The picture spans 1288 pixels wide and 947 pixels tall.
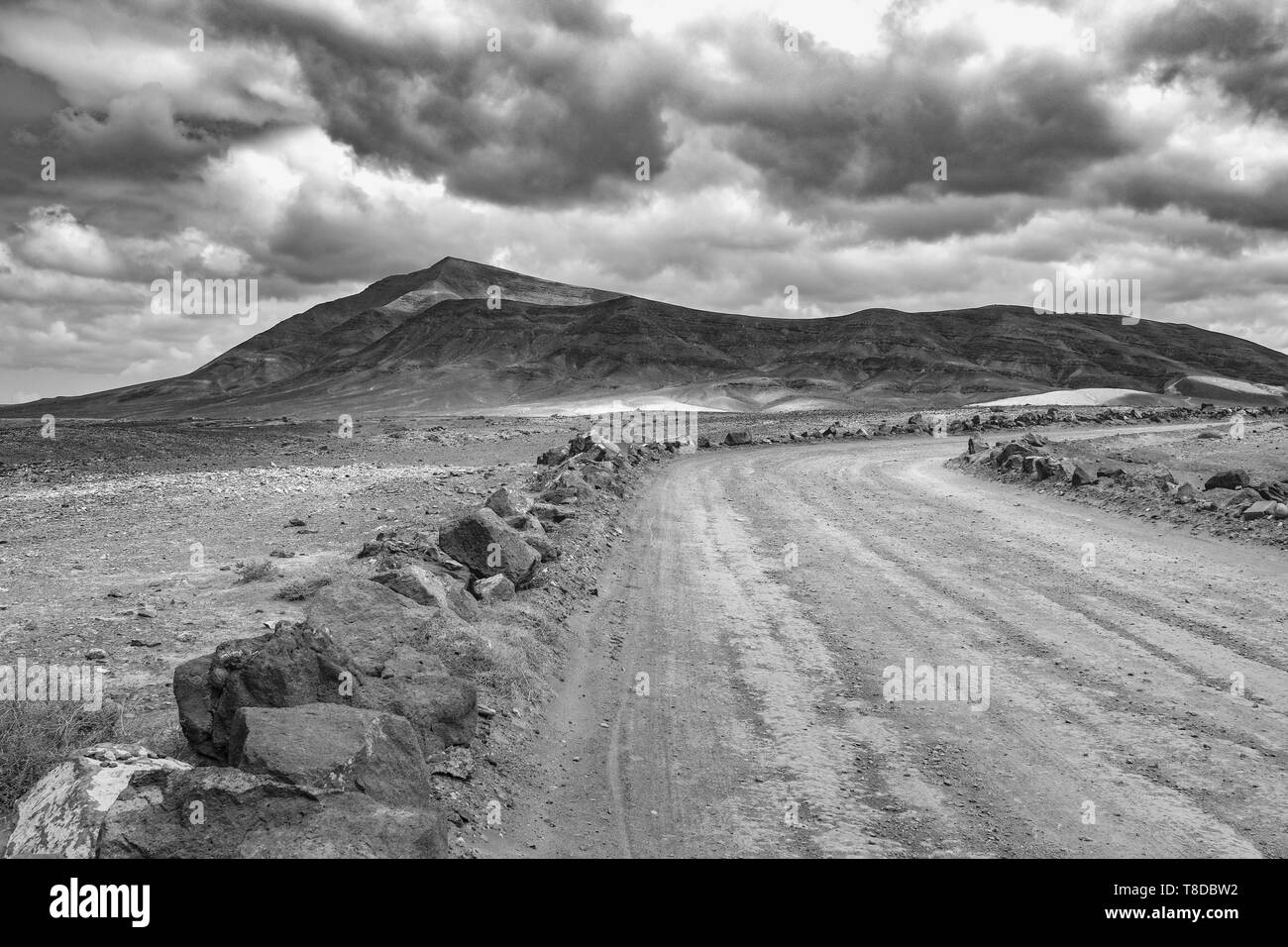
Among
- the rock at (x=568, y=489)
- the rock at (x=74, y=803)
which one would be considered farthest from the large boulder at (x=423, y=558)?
the rock at (x=568, y=489)

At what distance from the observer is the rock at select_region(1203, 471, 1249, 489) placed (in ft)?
58.1

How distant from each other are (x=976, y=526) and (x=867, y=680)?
902cm

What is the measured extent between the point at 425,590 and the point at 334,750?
385cm

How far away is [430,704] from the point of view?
20.5 ft

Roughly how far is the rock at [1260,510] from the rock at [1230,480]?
298cm

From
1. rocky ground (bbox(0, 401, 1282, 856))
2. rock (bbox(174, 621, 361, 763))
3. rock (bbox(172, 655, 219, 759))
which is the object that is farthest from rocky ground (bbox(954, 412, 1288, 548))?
rock (bbox(172, 655, 219, 759))

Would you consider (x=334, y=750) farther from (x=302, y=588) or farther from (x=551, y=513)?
(x=551, y=513)

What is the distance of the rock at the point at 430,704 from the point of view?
6066mm

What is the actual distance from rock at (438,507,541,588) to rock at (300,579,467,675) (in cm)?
273

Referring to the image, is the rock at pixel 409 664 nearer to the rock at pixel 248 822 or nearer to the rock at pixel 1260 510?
the rock at pixel 248 822

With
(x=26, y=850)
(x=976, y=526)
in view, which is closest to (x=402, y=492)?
(x=976, y=526)

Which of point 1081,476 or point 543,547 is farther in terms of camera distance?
point 1081,476

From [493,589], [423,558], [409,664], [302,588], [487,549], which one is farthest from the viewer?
[487,549]

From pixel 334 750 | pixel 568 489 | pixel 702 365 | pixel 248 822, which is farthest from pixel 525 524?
pixel 702 365
